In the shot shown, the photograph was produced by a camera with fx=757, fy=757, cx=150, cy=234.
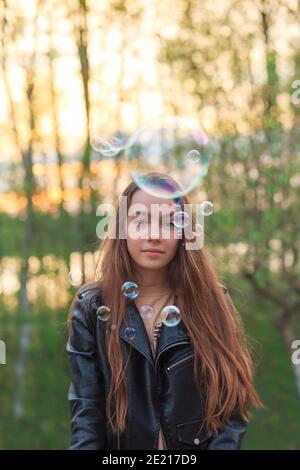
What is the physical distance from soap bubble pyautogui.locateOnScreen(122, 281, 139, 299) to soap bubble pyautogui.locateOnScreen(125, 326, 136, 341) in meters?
0.12

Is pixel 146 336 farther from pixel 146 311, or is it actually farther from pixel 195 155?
pixel 195 155

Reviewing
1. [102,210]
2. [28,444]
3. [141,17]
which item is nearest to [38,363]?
[28,444]

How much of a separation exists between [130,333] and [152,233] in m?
0.31

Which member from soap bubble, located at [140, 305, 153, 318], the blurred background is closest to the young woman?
soap bubble, located at [140, 305, 153, 318]

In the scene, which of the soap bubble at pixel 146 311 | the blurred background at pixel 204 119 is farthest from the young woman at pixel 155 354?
the blurred background at pixel 204 119

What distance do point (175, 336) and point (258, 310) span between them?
7.52 meters

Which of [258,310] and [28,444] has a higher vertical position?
[258,310]

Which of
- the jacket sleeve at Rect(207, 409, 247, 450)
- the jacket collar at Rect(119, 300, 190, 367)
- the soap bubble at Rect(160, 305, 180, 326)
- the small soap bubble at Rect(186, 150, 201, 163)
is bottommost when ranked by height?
the jacket sleeve at Rect(207, 409, 247, 450)

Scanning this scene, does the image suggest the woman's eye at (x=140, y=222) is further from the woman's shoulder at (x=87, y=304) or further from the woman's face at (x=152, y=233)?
the woman's shoulder at (x=87, y=304)

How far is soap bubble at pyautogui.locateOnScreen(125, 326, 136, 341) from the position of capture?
2.29m

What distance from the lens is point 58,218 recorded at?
8953 mm

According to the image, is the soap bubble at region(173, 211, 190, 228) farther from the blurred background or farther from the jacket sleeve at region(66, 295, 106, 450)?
the blurred background

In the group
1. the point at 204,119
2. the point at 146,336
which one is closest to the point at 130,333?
the point at 146,336

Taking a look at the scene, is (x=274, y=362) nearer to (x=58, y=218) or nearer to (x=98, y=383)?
(x=58, y=218)
